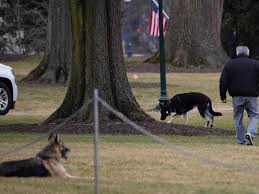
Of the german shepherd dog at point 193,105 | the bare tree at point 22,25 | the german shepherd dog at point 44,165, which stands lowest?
the bare tree at point 22,25

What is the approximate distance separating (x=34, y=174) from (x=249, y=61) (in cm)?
695

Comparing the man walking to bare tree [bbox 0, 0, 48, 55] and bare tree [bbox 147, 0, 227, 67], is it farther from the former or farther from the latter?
bare tree [bbox 0, 0, 48, 55]

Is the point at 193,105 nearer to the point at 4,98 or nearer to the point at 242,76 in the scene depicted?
the point at 4,98

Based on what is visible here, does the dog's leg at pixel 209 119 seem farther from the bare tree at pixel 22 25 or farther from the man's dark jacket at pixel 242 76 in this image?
the bare tree at pixel 22 25

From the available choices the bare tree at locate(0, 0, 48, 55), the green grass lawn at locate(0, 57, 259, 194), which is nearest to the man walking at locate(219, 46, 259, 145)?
the green grass lawn at locate(0, 57, 259, 194)

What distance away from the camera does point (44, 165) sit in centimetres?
1152

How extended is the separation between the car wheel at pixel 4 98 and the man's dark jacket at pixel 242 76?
734cm

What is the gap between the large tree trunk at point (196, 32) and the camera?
150 feet

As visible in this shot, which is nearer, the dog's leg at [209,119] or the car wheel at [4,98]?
the dog's leg at [209,119]

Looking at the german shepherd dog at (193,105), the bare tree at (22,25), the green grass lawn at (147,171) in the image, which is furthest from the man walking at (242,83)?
the bare tree at (22,25)

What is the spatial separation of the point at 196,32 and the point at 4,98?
24.4 metres

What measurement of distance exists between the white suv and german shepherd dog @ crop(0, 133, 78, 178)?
1093 cm

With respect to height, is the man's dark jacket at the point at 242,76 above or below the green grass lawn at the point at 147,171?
above

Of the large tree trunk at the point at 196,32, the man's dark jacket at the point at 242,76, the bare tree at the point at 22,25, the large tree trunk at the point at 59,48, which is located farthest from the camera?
the bare tree at the point at 22,25
